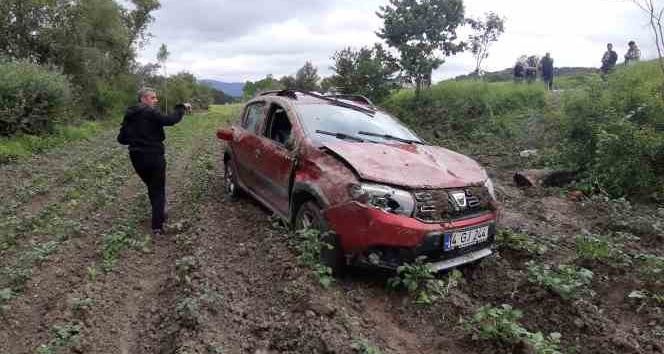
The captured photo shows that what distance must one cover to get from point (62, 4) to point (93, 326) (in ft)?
82.4

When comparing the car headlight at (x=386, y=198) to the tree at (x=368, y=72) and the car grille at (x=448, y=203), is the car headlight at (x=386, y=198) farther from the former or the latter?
the tree at (x=368, y=72)

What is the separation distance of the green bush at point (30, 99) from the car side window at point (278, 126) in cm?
1104

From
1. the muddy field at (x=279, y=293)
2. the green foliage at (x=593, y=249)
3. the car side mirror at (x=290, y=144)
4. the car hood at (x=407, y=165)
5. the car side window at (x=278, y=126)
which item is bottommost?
the muddy field at (x=279, y=293)

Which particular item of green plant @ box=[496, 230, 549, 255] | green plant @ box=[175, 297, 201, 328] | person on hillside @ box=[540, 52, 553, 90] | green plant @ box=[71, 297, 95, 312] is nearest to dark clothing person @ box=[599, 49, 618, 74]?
person on hillside @ box=[540, 52, 553, 90]

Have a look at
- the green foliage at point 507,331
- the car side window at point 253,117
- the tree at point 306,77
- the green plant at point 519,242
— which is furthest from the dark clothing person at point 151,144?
the tree at point 306,77

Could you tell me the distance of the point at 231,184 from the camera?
704cm

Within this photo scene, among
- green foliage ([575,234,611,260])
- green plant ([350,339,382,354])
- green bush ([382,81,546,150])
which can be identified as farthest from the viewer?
green bush ([382,81,546,150])

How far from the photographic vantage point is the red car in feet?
12.0

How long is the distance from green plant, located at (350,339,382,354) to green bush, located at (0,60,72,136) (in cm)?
1383

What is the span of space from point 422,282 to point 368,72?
46.8ft

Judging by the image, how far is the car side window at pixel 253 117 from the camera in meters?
6.02

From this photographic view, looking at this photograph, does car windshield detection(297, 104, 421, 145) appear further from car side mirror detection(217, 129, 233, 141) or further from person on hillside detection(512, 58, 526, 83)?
person on hillside detection(512, 58, 526, 83)

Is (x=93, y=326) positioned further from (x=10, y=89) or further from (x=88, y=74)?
(x=88, y=74)

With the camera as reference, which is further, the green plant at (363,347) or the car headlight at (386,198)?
the car headlight at (386,198)
